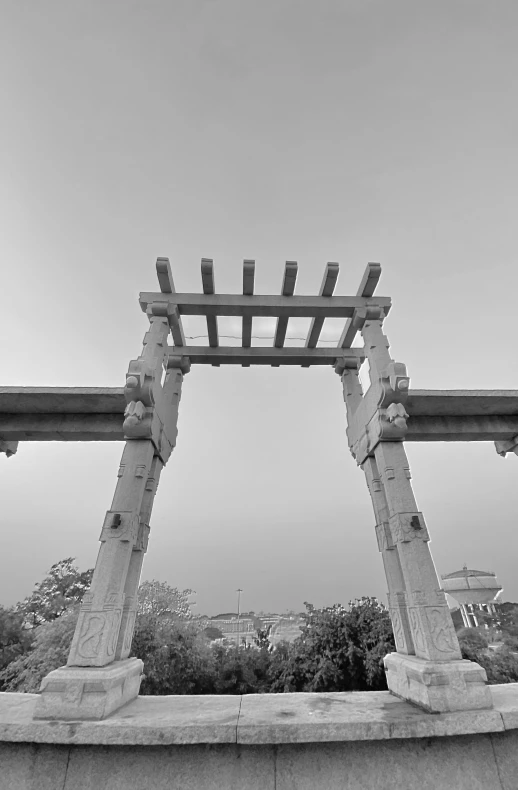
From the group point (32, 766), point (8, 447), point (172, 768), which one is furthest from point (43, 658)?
point (172, 768)

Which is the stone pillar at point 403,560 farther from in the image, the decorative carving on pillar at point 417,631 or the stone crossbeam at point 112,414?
the stone crossbeam at point 112,414

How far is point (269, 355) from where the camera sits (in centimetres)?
952

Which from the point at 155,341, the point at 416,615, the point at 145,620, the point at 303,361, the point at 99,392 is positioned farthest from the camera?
the point at 145,620

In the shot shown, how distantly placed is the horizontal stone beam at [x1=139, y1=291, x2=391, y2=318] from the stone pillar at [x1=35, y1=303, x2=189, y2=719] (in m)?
0.45

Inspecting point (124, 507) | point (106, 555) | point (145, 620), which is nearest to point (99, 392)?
point (124, 507)

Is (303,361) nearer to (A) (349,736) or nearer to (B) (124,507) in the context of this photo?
(B) (124,507)

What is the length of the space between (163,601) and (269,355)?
888 inches

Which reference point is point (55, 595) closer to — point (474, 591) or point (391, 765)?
point (391, 765)

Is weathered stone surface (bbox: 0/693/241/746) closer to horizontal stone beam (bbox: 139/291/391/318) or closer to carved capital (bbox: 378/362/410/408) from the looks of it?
carved capital (bbox: 378/362/410/408)

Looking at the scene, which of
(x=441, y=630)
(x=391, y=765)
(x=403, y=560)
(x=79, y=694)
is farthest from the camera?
(x=403, y=560)

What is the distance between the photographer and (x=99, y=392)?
6.94 metres

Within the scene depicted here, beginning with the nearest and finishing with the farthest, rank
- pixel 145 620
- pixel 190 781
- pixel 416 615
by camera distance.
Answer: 1. pixel 190 781
2. pixel 416 615
3. pixel 145 620

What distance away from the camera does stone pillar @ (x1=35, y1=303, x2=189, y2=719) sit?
14.1 ft

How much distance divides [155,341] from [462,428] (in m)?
7.13
